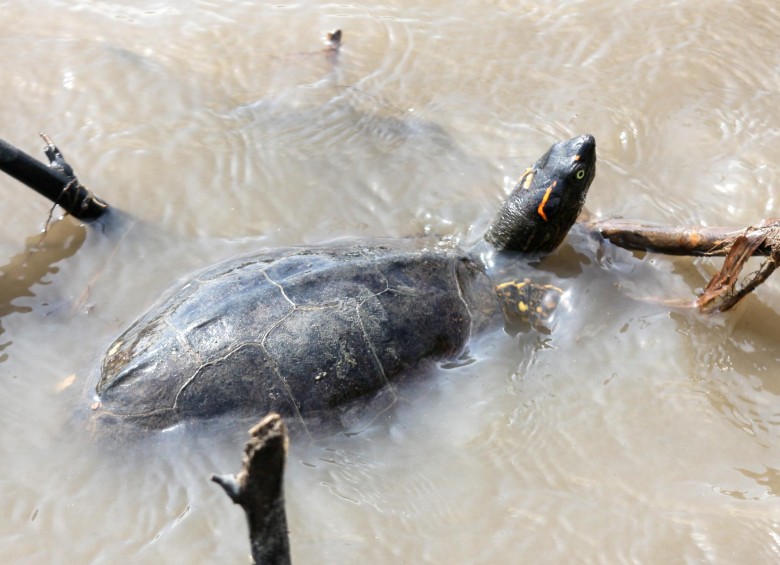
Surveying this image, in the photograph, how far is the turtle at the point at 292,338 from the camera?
291 cm

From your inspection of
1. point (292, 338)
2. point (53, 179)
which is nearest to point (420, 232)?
point (292, 338)

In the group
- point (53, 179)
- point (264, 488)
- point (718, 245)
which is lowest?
point (718, 245)

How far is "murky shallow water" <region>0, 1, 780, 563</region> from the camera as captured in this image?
2904 millimetres

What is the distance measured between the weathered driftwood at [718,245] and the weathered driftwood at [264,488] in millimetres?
2823

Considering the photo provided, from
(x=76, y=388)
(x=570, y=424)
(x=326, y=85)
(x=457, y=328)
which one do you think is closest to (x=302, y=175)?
(x=326, y=85)

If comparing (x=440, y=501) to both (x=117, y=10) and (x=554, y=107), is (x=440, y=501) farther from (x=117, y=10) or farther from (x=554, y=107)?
(x=117, y=10)

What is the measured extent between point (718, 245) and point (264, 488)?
9.75 ft

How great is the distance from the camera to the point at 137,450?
2.94 m

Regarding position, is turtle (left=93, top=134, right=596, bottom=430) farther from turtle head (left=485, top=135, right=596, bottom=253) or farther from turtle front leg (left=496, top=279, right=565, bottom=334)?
turtle head (left=485, top=135, right=596, bottom=253)

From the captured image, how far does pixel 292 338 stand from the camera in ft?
9.88

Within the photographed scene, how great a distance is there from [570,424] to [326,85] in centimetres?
308

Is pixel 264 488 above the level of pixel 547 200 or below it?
above

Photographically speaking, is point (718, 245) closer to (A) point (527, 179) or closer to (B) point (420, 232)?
(A) point (527, 179)

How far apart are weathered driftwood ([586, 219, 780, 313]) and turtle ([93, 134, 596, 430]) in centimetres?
105
